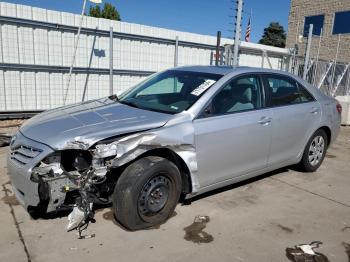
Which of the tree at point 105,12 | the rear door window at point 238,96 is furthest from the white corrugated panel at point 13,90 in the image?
the tree at point 105,12

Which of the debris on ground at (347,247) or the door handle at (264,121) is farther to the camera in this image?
the door handle at (264,121)

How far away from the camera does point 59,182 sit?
2959 millimetres

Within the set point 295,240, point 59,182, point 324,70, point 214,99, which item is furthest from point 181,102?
point 324,70

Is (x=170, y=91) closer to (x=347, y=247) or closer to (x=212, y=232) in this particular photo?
(x=212, y=232)

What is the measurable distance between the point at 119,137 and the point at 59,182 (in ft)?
2.16

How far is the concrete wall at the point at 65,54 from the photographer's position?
7.64m

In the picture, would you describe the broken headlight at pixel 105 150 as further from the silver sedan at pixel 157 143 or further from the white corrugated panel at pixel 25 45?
the white corrugated panel at pixel 25 45

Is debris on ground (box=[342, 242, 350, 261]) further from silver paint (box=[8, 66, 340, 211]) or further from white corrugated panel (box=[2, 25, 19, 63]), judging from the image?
white corrugated panel (box=[2, 25, 19, 63])

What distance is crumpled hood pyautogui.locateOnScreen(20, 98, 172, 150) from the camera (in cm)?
299

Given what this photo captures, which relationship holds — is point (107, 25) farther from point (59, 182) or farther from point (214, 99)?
point (59, 182)

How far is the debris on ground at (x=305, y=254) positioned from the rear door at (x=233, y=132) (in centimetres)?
109

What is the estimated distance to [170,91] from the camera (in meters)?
4.27

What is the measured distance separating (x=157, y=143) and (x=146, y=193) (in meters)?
0.50

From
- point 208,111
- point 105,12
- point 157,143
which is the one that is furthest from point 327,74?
point 105,12
